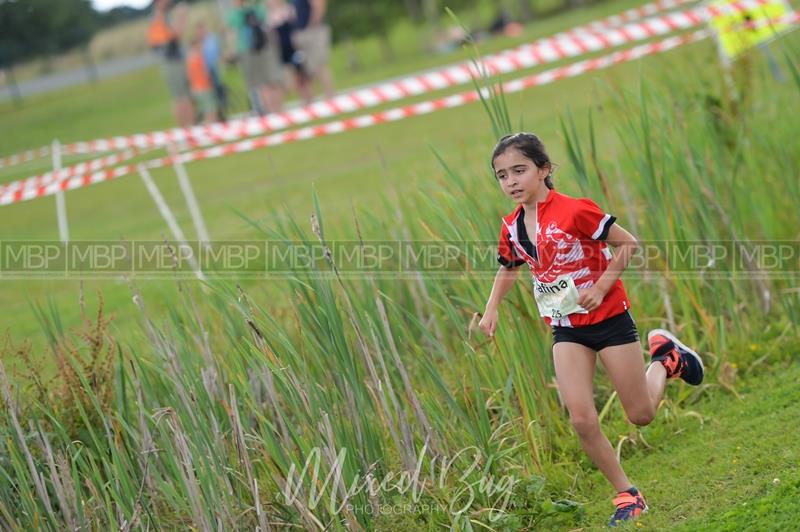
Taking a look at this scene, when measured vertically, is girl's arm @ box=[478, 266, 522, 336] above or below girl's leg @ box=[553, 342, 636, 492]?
above

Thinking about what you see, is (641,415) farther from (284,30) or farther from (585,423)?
(284,30)

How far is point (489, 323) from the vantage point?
13.4 ft

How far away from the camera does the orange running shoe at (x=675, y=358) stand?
14.3 feet

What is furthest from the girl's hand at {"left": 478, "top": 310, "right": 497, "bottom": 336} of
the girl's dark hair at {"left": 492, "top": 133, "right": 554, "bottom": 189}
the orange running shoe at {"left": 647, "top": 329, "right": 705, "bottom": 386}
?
the orange running shoe at {"left": 647, "top": 329, "right": 705, "bottom": 386}

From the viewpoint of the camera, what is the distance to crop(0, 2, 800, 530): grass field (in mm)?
3855

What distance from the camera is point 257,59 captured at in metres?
16.2

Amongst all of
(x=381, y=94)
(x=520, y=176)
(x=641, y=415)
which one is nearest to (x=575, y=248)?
(x=520, y=176)

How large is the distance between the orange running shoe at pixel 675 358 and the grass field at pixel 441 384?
0.93ft

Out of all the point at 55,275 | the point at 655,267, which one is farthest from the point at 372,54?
the point at 655,267

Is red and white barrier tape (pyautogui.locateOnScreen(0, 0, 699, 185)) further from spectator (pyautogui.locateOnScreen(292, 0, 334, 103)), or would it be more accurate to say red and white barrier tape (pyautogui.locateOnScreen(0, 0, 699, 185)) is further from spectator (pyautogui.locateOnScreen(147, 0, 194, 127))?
spectator (pyautogui.locateOnScreen(147, 0, 194, 127))

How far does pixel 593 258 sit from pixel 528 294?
0.69 meters

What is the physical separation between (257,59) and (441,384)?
42.3ft

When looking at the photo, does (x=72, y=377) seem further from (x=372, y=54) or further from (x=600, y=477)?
(x=372, y=54)

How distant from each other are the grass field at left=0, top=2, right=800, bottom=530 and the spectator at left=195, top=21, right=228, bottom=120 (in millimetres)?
14120
